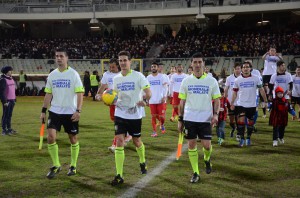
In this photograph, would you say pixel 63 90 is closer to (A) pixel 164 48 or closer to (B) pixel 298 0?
(A) pixel 164 48

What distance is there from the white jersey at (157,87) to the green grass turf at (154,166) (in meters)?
1.11

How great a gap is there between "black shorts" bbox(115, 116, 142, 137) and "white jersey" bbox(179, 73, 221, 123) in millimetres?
889

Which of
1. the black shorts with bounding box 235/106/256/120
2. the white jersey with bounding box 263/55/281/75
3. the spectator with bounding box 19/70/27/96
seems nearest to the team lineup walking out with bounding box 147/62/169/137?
the black shorts with bounding box 235/106/256/120

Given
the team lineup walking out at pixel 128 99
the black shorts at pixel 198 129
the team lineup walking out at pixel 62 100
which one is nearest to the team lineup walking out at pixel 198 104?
the black shorts at pixel 198 129

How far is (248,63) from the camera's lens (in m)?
9.31

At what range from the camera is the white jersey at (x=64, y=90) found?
6.79 m

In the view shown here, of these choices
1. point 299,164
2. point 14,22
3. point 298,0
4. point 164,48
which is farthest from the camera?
point 14,22

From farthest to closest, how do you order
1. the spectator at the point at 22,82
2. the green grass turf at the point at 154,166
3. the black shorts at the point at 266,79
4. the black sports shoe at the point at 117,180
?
the spectator at the point at 22,82, the black shorts at the point at 266,79, the black sports shoe at the point at 117,180, the green grass turf at the point at 154,166

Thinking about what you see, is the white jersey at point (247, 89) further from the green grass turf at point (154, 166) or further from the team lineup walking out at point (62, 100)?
the team lineup walking out at point (62, 100)

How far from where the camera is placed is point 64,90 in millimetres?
6797

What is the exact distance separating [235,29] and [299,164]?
28.7 meters

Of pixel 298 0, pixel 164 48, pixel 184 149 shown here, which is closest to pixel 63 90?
pixel 184 149

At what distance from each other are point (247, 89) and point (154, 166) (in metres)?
3.26

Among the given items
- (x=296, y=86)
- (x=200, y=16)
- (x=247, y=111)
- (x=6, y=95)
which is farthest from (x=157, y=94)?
(x=200, y=16)
